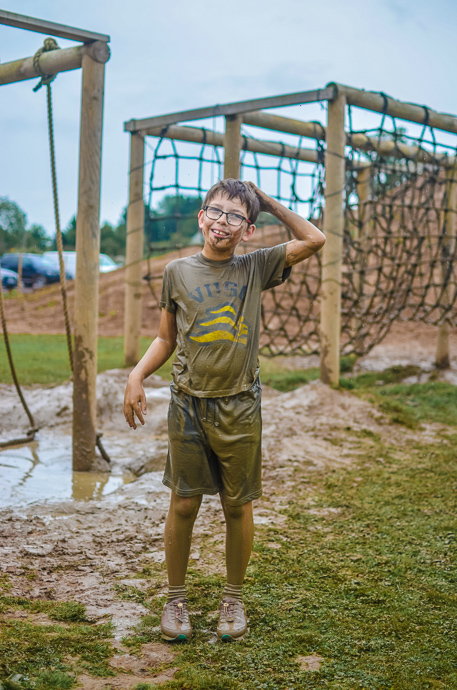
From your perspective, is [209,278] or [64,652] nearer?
[64,652]

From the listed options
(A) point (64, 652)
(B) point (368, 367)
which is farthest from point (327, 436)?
(B) point (368, 367)

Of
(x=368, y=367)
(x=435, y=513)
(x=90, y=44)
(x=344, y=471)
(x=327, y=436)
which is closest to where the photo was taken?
(x=435, y=513)

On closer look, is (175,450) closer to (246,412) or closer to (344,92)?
(246,412)

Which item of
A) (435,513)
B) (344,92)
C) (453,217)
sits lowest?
(435,513)

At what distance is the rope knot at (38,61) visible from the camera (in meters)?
4.02

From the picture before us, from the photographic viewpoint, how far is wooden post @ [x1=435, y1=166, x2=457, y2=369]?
311 inches

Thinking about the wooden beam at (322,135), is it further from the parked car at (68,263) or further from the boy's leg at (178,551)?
the parked car at (68,263)

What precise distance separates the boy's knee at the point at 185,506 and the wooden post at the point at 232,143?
415cm

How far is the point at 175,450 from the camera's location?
7.11 ft

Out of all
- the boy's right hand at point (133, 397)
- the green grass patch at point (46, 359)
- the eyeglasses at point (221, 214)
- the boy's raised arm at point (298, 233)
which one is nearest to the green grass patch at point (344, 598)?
the boy's right hand at point (133, 397)

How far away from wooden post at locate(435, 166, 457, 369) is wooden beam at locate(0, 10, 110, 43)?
4959 millimetres

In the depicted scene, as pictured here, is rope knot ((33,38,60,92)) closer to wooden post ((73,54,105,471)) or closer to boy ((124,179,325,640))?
wooden post ((73,54,105,471))

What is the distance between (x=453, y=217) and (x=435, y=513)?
5.57m

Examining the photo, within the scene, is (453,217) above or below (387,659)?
above
